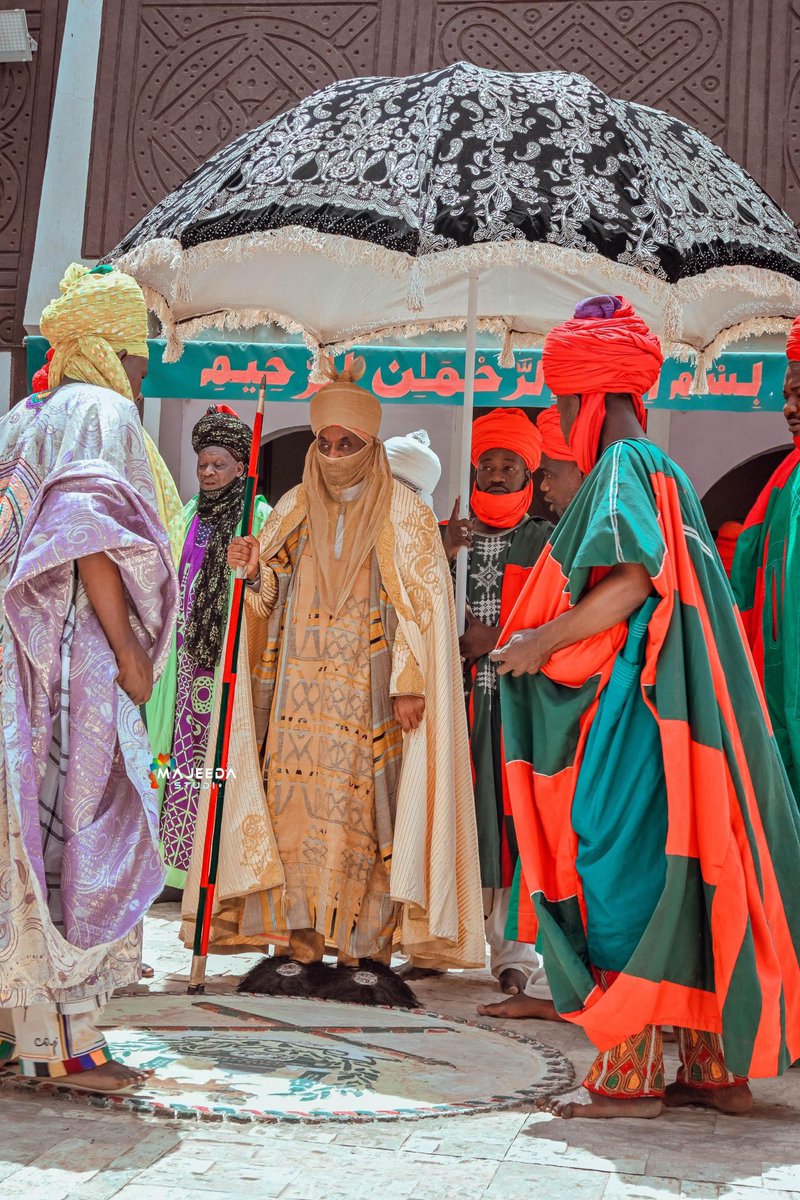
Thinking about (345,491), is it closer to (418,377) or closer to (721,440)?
(418,377)

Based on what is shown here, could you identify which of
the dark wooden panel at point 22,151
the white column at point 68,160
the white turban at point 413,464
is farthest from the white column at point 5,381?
the white turban at point 413,464

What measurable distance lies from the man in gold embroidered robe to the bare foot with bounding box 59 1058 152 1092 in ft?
4.41

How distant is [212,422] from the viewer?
6.22 meters

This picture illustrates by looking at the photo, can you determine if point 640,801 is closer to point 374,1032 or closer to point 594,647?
point 594,647

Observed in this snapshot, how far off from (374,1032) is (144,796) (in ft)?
3.85

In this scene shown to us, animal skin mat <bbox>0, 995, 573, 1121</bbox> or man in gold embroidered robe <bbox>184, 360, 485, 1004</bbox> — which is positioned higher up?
man in gold embroidered robe <bbox>184, 360, 485, 1004</bbox>

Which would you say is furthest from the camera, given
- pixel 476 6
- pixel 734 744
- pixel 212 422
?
pixel 476 6

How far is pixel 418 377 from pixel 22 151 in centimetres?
308

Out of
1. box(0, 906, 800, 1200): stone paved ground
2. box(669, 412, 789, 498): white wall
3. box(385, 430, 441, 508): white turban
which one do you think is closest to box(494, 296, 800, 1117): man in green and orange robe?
box(0, 906, 800, 1200): stone paved ground

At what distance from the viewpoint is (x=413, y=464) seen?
17.7ft

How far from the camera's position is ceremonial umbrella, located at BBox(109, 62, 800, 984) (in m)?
3.80

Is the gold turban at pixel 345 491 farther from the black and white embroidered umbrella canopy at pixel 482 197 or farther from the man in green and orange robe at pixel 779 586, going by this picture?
the man in green and orange robe at pixel 779 586

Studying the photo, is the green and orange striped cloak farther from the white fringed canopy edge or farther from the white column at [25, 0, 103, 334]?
the white column at [25, 0, 103, 334]

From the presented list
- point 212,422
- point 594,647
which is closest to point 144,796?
point 594,647
